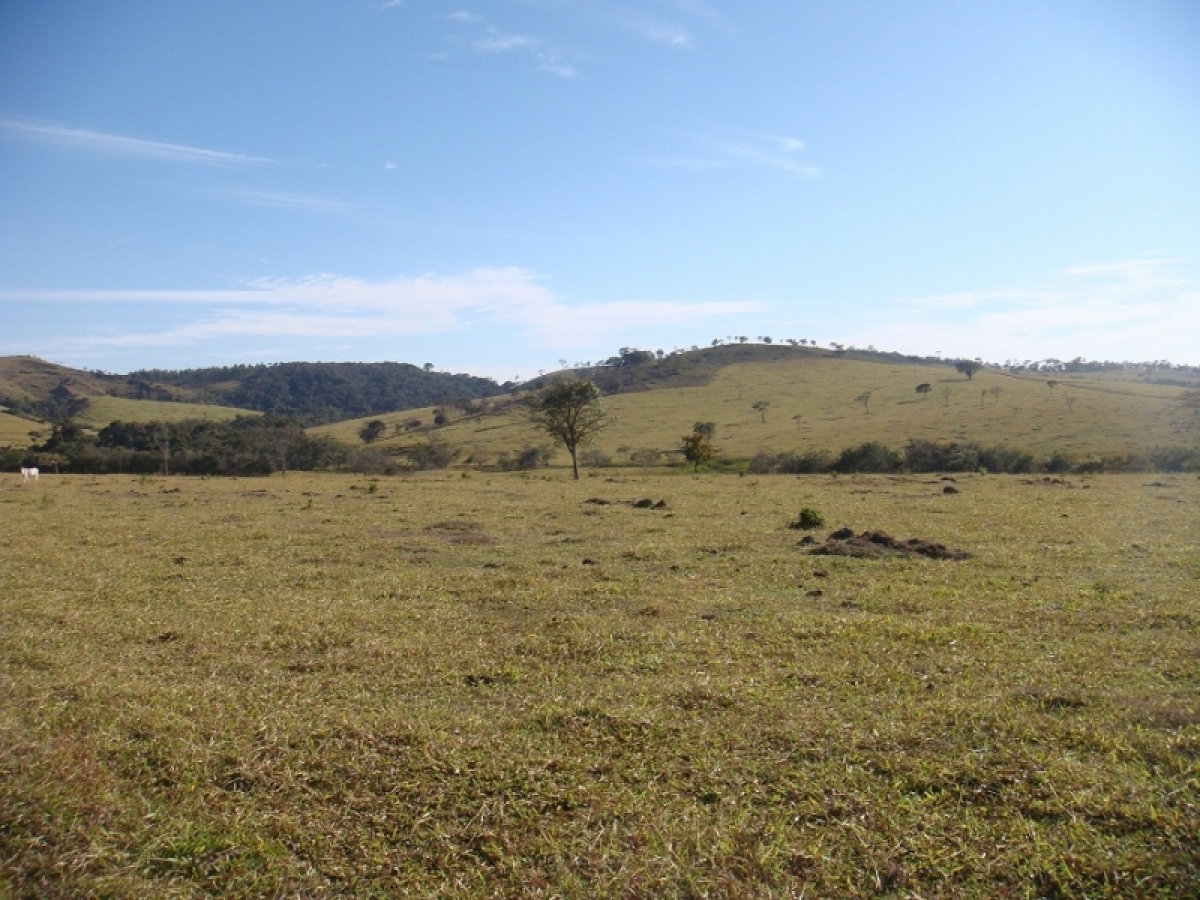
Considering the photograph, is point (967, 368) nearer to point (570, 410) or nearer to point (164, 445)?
point (570, 410)

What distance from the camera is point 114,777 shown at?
657 centimetres

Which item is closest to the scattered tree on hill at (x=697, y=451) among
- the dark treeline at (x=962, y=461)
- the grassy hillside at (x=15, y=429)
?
the dark treeline at (x=962, y=461)

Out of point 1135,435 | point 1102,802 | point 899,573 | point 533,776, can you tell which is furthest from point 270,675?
point 1135,435

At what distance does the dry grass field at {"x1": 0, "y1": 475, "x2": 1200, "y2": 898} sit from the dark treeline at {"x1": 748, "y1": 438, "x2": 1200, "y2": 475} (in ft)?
137

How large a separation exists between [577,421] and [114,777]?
172 feet

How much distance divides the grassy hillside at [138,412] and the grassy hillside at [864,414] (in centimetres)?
2765

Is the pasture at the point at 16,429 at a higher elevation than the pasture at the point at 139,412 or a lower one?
lower

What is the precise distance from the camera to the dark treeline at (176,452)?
212 feet

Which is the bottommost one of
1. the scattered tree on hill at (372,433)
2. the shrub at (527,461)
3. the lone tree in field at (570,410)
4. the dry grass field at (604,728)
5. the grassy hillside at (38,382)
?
the shrub at (527,461)

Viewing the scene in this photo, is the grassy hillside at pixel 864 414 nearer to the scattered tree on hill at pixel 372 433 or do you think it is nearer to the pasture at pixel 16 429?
the scattered tree on hill at pixel 372 433

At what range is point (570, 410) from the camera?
5806 cm

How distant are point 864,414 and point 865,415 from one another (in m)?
1.10

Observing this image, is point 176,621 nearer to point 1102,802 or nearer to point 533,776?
point 533,776

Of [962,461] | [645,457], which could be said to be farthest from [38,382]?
[962,461]
